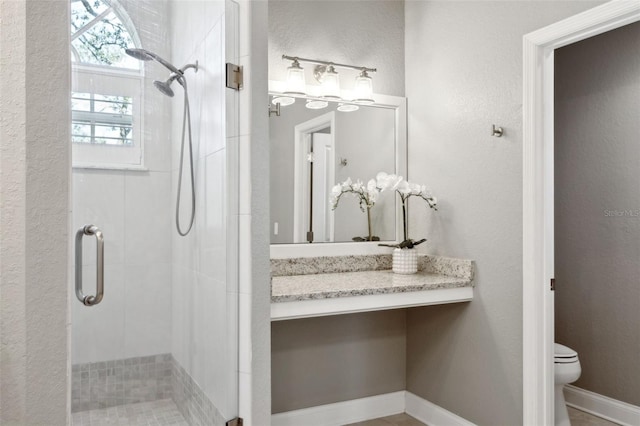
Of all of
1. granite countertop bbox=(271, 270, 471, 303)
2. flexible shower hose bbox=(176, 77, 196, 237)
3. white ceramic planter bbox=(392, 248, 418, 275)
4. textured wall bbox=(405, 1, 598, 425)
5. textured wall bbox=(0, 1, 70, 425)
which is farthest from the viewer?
white ceramic planter bbox=(392, 248, 418, 275)

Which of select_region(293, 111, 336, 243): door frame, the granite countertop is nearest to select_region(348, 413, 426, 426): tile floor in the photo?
the granite countertop

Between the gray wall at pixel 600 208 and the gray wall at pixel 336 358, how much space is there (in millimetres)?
1241

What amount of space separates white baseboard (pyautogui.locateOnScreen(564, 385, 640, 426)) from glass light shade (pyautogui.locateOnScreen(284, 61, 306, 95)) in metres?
2.65

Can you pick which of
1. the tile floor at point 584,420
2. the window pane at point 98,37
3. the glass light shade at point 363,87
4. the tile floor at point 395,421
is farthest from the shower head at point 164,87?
the tile floor at point 584,420

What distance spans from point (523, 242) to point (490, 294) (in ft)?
1.17

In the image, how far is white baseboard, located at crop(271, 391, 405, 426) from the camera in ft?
9.14

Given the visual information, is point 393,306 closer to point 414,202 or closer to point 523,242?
point 523,242

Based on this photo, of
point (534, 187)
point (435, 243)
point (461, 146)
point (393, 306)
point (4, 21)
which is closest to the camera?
point (4, 21)

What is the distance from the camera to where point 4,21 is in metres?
1.48

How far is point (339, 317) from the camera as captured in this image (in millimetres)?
2920

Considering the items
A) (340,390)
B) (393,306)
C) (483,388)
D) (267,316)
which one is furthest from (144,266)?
(483,388)

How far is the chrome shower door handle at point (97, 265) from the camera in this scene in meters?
1.56

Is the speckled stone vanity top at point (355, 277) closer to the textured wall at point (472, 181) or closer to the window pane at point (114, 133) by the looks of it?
the textured wall at point (472, 181)

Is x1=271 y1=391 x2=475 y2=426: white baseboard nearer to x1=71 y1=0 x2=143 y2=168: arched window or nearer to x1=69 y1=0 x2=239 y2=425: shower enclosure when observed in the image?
x1=69 y1=0 x2=239 y2=425: shower enclosure
